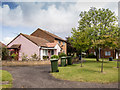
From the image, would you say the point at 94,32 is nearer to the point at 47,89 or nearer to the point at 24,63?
the point at 24,63

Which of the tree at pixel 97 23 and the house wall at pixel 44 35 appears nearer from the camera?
the tree at pixel 97 23

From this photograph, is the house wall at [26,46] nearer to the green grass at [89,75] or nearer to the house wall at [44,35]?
→ the house wall at [44,35]

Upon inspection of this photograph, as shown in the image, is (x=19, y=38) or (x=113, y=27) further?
(x=19, y=38)

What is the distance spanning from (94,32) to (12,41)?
17326 mm

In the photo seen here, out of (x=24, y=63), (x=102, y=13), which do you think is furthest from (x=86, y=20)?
(x=24, y=63)

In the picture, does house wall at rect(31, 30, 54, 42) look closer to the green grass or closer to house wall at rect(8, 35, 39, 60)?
house wall at rect(8, 35, 39, 60)

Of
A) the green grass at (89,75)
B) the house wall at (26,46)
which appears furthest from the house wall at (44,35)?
the green grass at (89,75)

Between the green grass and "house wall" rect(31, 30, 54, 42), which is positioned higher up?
"house wall" rect(31, 30, 54, 42)

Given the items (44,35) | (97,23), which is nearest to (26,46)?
(44,35)

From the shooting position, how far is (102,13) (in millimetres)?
23359

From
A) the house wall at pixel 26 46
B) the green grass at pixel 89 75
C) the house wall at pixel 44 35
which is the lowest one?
the green grass at pixel 89 75

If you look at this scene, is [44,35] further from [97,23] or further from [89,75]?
[89,75]

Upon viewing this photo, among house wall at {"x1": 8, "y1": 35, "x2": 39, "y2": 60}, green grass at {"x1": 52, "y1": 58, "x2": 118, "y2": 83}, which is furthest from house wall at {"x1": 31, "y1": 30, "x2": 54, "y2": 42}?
green grass at {"x1": 52, "y1": 58, "x2": 118, "y2": 83}

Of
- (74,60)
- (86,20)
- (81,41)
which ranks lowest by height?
(74,60)
